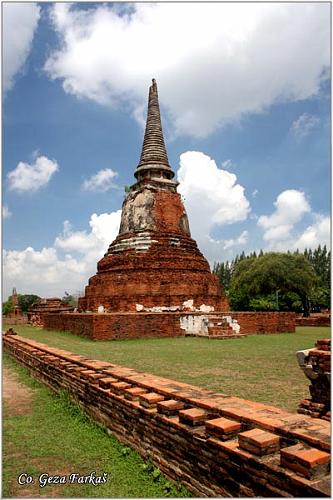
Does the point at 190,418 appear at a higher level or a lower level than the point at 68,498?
higher

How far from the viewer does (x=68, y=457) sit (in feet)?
13.4

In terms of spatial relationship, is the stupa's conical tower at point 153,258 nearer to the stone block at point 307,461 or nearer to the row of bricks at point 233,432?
the row of bricks at point 233,432

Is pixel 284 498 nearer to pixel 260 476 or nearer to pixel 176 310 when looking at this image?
pixel 260 476

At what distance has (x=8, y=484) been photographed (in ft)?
11.7

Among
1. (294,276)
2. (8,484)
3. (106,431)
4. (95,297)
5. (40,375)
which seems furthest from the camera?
(294,276)

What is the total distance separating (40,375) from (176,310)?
33.3ft

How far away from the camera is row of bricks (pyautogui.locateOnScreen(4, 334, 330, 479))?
2.43 meters

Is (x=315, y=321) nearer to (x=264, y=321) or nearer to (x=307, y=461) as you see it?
(x=264, y=321)

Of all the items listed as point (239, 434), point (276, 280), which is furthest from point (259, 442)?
point (276, 280)

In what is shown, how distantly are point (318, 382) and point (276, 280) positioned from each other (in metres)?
34.5

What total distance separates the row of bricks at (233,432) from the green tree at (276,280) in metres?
32.4

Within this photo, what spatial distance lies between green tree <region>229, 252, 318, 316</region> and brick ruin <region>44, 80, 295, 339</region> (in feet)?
56.4

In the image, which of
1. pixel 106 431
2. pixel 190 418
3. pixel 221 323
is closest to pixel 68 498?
pixel 190 418

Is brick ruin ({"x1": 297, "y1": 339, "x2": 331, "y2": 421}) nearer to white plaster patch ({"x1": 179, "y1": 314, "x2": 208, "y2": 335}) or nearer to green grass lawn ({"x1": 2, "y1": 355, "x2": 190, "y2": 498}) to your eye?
green grass lawn ({"x1": 2, "y1": 355, "x2": 190, "y2": 498})
